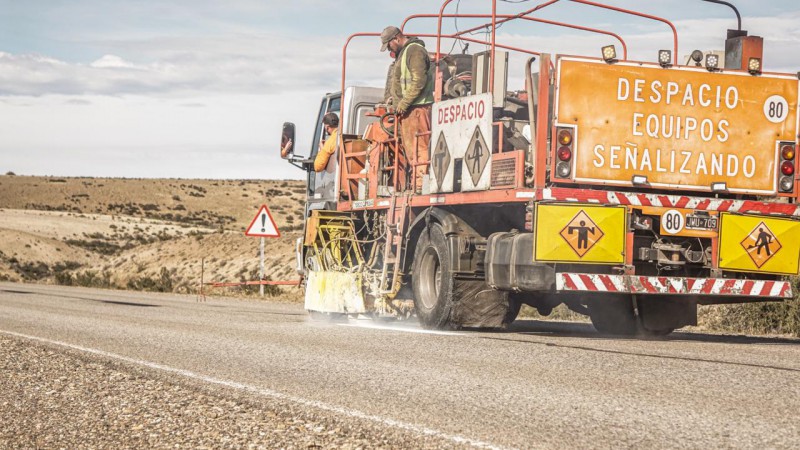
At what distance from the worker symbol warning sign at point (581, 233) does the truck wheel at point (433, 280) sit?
6.15ft

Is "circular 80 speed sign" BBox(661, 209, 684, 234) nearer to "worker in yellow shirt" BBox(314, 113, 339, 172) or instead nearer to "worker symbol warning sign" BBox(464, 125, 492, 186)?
"worker symbol warning sign" BBox(464, 125, 492, 186)

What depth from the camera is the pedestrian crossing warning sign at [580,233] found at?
1105 cm

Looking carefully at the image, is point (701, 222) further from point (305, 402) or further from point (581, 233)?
Answer: point (305, 402)

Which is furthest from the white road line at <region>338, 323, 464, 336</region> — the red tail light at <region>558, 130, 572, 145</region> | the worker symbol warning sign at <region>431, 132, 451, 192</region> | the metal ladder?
the red tail light at <region>558, 130, 572, 145</region>

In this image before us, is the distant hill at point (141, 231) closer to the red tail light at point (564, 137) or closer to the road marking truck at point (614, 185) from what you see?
the road marking truck at point (614, 185)

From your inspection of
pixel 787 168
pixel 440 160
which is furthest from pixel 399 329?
pixel 787 168

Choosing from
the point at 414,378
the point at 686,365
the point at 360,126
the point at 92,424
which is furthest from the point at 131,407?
the point at 360,126

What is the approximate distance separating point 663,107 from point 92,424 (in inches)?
282

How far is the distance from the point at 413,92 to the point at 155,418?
775cm

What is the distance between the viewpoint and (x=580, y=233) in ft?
36.6

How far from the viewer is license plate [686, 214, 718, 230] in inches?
454

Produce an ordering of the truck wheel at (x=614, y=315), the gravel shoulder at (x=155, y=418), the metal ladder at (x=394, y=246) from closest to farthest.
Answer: the gravel shoulder at (x=155, y=418)
the truck wheel at (x=614, y=315)
the metal ladder at (x=394, y=246)

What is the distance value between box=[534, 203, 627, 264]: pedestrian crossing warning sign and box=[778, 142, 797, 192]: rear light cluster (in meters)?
2.05

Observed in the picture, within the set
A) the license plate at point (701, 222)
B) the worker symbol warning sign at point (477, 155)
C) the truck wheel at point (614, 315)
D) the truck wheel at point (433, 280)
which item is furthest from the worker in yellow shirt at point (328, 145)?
the license plate at point (701, 222)
